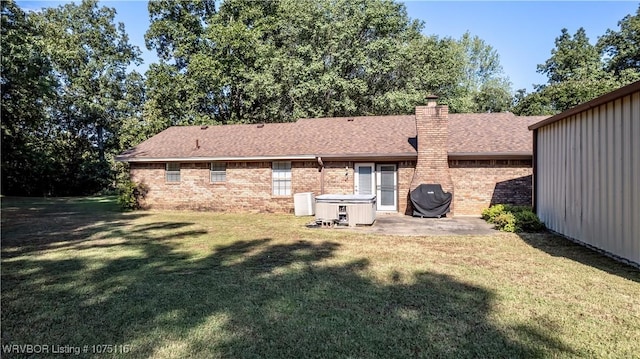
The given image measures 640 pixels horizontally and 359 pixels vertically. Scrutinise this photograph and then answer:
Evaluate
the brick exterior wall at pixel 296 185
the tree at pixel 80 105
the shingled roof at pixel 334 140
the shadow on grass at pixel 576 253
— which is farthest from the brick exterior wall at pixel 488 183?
the tree at pixel 80 105

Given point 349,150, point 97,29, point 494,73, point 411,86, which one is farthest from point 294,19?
point 494,73

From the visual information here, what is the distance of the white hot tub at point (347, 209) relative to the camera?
10.6m

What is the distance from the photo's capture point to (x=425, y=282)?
16.8 feet

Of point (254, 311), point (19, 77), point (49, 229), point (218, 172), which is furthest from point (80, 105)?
point (254, 311)

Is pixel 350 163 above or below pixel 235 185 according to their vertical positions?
above

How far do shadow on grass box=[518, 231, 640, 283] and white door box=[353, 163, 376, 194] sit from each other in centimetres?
582

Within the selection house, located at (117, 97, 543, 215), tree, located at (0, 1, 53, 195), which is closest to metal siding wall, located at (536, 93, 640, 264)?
house, located at (117, 97, 543, 215)

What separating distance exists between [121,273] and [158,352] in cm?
306

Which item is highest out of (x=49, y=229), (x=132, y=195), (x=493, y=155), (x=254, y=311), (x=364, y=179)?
(x=493, y=155)

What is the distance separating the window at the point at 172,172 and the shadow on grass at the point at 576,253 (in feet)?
43.3

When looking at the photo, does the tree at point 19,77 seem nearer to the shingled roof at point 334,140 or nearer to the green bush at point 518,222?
the shingled roof at point 334,140

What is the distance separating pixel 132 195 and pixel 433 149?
Result: 1289cm

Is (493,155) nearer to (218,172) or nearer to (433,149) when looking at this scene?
(433,149)

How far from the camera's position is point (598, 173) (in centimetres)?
670
